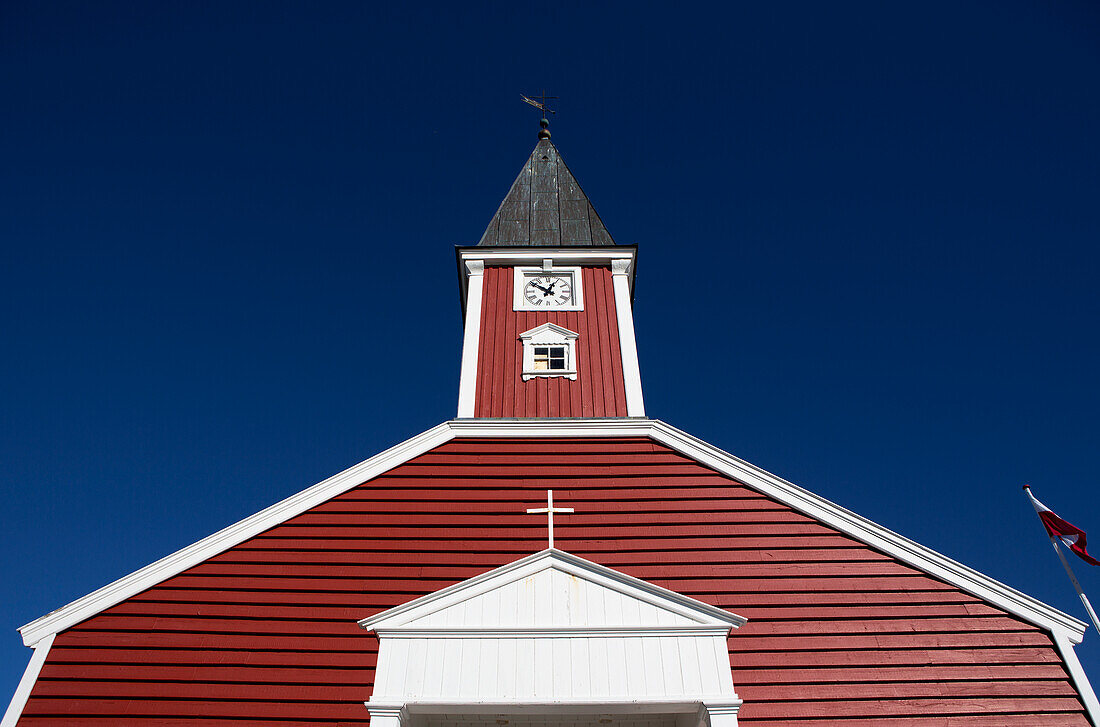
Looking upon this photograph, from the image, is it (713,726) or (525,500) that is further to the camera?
(525,500)

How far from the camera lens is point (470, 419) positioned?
929 centimetres

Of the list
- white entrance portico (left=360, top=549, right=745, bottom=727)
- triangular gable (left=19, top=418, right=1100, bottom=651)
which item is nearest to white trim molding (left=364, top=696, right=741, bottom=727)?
white entrance portico (left=360, top=549, right=745, bottom=727)

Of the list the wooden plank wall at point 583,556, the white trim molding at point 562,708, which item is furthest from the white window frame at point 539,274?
the white trim molding at point 562,708

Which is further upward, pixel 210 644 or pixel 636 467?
pixel 636 467

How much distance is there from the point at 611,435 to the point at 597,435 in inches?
7.5

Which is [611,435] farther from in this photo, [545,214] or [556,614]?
[545,214]

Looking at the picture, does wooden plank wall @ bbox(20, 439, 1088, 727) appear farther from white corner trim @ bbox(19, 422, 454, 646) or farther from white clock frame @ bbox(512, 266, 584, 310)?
white clock frame @ bbox(512, 266, 584, 310)

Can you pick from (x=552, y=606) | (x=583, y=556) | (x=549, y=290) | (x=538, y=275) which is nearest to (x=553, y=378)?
(x=549, y=290)

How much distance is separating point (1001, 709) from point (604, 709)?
393 centimetres

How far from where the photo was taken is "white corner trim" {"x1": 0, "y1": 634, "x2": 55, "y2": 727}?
645cm

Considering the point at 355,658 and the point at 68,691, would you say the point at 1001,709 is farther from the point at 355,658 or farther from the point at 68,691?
the point at 68,691

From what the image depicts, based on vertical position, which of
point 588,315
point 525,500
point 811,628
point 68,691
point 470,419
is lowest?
point 68,691

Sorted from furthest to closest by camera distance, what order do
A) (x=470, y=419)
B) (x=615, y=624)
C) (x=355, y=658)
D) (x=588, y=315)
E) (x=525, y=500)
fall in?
(x=588, y=315), (x=470, y=419), (x=525, y=500), (x=355, y=658), (x=615, y=624)

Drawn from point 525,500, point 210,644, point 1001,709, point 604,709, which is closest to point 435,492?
point 525,500
